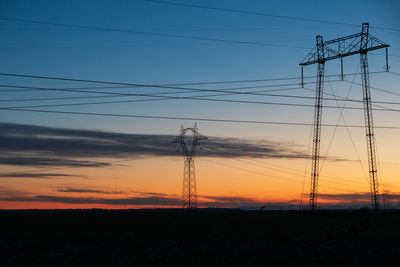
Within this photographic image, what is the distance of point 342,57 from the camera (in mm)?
67375
